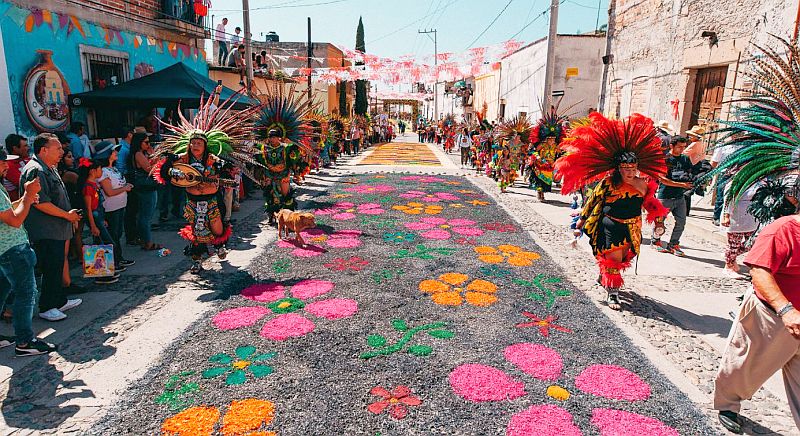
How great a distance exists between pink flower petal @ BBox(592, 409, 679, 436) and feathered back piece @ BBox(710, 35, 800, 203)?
1.74 metres

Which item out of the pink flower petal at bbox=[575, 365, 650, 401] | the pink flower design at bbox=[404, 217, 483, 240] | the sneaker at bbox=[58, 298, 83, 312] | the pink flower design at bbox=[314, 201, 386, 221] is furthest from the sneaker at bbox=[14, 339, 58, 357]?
the pink flower design at bbox=[314, 201, 386, 221]

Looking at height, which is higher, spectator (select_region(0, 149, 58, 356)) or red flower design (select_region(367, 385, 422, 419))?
spectator (select_region(0, 149, 58, 356))

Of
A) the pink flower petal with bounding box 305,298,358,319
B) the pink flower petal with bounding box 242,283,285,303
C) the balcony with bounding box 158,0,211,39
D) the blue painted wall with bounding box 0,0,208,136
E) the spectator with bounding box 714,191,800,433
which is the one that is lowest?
the pink flower petal with bounding box 242,283,285,303

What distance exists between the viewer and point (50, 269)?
4414 mm

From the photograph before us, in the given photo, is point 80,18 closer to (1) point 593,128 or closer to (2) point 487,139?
(1) point 593,128

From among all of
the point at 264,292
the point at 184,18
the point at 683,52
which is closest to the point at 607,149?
the point at 264,292

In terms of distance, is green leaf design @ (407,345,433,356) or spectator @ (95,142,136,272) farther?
spectator @ (95,142,136,272)

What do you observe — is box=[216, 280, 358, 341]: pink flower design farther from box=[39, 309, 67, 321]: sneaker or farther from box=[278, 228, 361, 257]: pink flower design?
box=[39, 309, 67, 321]: sneaker

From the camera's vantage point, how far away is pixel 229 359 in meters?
3.81

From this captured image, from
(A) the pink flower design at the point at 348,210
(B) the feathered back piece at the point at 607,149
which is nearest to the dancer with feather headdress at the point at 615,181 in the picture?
(B) the feathered back piece at the point at 607,149

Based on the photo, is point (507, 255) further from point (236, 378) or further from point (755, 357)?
point (236, 378)

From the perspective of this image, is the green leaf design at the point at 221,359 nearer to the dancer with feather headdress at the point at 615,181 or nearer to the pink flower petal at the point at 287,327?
the pink flower petal at the point at 287,327

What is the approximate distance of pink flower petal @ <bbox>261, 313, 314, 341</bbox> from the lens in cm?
423

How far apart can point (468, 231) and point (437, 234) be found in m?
0.63
